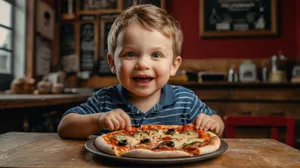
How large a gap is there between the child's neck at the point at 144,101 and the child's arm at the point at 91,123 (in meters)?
0.31

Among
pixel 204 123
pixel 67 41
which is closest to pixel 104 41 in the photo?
pixel 67 41

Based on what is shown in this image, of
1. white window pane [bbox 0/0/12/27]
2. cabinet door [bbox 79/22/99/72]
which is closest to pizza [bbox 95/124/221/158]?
white window pane [bbox 0/0/12/27]

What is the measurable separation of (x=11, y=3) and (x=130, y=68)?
129 inches

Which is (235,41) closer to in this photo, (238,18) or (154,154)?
(238,18)

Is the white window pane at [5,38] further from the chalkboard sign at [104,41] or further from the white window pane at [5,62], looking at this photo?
the chalkboard sign at [104,41]

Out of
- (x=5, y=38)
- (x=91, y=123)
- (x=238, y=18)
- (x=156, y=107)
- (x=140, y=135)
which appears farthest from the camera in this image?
(x=238, y=18)

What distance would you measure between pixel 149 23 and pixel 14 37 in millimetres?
3217

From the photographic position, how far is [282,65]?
426 cm

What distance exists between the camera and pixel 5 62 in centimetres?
376

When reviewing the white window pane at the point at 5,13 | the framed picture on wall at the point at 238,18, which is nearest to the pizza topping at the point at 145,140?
the white window pane at the point at 5,13

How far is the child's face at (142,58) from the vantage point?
117cm

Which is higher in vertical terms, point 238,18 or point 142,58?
point 238,18

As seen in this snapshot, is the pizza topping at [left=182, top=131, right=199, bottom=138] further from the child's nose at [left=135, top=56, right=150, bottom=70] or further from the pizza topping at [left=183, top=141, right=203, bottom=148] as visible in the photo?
the child's nose at [left=135, top=56, right=150, bottom=70]

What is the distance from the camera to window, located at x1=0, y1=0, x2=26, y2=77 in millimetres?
3771
